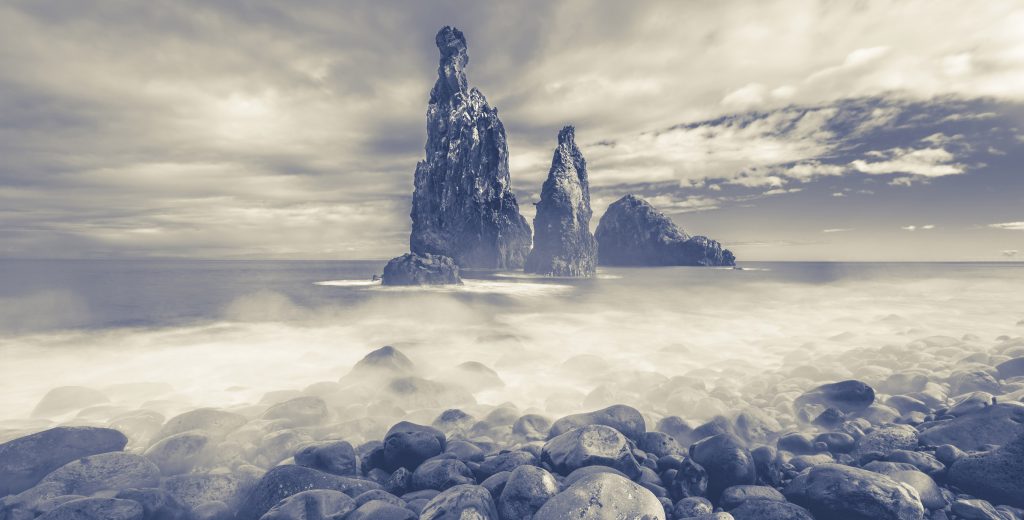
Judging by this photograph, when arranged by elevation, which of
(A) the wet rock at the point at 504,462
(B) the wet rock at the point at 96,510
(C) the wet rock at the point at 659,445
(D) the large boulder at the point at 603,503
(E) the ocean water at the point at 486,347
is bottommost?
(E) the ocean water at the point at 486,347

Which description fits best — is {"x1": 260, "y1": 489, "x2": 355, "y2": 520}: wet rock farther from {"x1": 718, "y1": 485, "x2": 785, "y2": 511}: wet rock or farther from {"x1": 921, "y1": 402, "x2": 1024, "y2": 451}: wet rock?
{"x1": 921, "y1": 402, "x2": 1024, "y2": 451}: wet rock

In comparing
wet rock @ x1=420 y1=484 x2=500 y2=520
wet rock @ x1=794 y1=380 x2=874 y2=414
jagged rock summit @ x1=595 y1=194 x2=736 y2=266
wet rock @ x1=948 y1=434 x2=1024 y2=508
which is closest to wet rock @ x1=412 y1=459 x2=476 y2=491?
wet rock @ x1=420 y1=484 x2=500 y2=520

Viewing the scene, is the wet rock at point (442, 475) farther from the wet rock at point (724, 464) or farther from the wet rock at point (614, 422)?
the wet rock at point (724, 464)

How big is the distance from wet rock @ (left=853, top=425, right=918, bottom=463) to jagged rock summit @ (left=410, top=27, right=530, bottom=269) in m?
102

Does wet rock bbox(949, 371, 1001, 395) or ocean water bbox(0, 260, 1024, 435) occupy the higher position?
wet rock bbox(949, 371, 1001, 395)

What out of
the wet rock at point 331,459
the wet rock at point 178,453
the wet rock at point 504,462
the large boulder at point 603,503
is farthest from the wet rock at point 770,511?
the wet rock at point 178,453

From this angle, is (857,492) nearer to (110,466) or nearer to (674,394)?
Result: (674,394)

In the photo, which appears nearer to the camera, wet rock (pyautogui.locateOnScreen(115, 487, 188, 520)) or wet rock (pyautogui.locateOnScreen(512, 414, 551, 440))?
wet rock (pyautogui.locateOnScreen(115, 487, 188, 520))

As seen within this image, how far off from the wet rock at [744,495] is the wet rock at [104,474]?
803 centimetres

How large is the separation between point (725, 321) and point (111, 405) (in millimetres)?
27524

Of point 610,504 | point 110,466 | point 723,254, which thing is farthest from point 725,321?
point 723,254

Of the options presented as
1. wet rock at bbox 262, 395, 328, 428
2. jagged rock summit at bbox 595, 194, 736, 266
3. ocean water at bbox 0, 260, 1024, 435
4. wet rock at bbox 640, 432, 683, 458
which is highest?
jagged rock summit at bbox 595, 194, 736, 266

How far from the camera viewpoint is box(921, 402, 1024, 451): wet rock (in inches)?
277

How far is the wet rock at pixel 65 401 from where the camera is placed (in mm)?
10508
